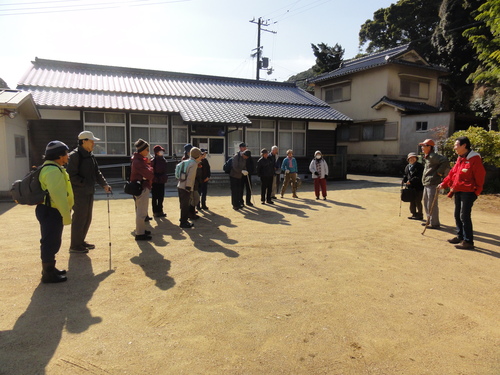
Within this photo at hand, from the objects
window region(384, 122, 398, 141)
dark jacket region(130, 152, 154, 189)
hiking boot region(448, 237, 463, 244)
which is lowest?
hiking boot region(448, 237, 463, 244)

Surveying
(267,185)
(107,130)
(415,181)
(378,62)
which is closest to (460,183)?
(415,181)

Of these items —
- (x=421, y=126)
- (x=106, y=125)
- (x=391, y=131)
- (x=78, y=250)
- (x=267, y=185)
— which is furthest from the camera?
(x=391, y=131)

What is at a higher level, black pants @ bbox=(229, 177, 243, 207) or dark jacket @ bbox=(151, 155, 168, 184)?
dark jacket @ bbox=(151, 155, 168, 184)

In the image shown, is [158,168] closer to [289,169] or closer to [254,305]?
[289,169]

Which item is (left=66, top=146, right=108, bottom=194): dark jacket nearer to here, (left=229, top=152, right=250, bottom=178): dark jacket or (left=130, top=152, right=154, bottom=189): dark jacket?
(left=130, top=152, right=154, bottom=189): dark jacket

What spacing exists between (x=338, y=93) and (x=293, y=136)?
10.00m

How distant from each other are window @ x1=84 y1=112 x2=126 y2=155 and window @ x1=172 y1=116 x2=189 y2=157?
2354mm

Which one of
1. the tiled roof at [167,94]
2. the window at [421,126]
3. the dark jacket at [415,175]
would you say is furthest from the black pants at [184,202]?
the window at [421,126]

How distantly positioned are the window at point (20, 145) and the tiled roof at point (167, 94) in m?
2.00

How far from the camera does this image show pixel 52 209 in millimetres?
4023

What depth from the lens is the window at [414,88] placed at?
24.6 m

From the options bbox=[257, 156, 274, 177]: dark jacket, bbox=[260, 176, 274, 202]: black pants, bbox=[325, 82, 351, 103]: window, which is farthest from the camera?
bbox=[325, 82, 351, 103]: window

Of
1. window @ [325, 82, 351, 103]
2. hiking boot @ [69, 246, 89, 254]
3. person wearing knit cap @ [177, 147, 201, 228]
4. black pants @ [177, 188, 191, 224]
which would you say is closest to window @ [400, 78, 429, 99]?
A: window @ [325, 82, 351, 103]

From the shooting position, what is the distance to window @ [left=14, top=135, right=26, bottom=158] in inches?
463
